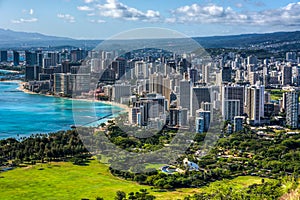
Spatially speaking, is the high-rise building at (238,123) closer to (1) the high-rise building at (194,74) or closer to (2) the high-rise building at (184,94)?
(2) the high-rise building at (184,94)

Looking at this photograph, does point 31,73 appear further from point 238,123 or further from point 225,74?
point 238,123

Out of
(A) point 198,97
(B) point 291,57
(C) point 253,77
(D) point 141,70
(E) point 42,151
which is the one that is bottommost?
(E) point 42,151

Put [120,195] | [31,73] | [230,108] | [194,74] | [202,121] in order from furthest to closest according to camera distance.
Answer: [31,73]
[194,74]
[230,108]
[202,121]
[120,195]

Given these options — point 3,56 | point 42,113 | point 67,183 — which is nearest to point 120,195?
point 67,183

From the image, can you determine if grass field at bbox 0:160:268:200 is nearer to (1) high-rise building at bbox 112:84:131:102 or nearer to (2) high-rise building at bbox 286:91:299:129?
(2) high-rise building at bbox 286:91:299:129

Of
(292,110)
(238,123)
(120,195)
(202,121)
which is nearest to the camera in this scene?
(120,195)

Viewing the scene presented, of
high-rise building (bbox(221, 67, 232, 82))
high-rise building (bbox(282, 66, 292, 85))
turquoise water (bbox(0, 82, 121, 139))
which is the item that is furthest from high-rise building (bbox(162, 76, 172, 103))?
high-rise building (bbox(282, 66, 292, 85))

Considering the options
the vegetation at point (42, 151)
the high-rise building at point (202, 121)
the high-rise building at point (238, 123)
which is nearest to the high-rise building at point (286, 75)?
the high-rise building at point (238, 123)
